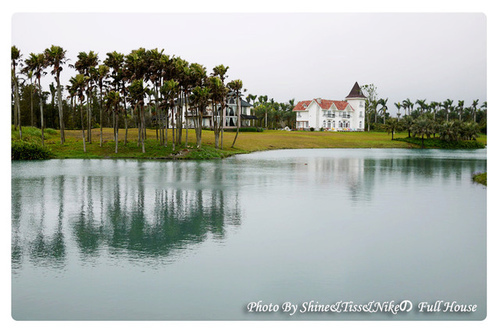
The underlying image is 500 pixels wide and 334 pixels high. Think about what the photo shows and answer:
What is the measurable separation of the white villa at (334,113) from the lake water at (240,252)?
11467cm

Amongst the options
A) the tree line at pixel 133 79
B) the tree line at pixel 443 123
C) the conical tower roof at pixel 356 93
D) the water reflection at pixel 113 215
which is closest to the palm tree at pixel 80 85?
the tree line at pixel 133 79

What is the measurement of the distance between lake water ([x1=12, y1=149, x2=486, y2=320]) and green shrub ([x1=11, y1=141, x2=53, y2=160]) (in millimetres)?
25615

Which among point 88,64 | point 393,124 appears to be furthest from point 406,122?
point 88,64

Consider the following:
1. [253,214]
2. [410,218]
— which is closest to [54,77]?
[253,214]

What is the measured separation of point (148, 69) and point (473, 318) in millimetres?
60463

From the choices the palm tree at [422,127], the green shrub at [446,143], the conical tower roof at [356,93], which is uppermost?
the conical tower roof at [356,93]

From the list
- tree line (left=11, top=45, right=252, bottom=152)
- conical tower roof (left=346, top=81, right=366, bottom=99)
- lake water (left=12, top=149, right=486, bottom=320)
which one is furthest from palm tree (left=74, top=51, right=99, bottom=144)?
conical tower roof (left=346, top=81, right=366, bottom=99)

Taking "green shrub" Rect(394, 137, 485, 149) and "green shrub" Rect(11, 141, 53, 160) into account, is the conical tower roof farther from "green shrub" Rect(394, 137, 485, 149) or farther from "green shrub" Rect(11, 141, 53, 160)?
"green shrub" Rect(11, 141, 53, 160)

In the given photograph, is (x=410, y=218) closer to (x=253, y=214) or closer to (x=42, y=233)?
(x=253, y=214)

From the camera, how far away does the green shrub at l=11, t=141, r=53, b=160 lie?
182 ft

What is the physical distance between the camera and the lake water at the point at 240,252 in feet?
38.9

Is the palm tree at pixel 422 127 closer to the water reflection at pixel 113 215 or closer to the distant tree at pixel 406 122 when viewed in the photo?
the distant tree at pixel 406 122

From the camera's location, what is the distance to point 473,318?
1140cm

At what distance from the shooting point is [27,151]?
185ft
